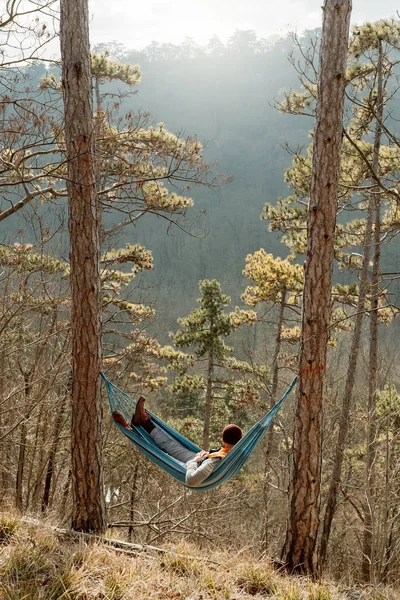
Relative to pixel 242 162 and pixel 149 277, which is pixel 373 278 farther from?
pixel 242 162

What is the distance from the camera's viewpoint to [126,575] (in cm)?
247

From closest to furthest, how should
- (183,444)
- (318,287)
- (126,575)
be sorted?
(126,575), (318,287), (183,444)

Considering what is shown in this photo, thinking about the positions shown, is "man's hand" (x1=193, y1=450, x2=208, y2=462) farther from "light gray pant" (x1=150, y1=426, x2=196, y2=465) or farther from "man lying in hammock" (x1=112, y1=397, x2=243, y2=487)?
"light gray pant" (x1=150, y1=426, x2=196, y2=465)

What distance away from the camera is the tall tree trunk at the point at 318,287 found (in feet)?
10.8

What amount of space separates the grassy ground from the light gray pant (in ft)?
3.82

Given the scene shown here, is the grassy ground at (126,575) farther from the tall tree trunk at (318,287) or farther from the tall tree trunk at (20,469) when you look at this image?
the tall tree trunk at (20,469)

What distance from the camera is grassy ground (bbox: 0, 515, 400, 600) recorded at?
2.32m

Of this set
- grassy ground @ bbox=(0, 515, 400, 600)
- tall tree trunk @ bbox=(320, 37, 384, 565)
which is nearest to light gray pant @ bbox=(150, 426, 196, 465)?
grassy ground @ bbox=(0, 515, 400, 600)

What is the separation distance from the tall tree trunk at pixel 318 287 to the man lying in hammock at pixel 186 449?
0.51 metres

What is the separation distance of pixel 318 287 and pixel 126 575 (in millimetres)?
2044

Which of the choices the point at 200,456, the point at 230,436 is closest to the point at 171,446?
the point at 200,456

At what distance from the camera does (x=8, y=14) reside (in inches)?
131

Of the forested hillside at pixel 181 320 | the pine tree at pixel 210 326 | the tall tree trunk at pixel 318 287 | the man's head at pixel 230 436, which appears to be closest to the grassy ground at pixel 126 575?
the forested hillside at pixel 181 320

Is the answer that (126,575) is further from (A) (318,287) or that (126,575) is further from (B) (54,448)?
(B) (54,448)
